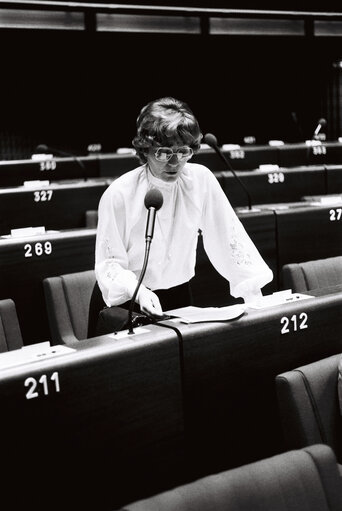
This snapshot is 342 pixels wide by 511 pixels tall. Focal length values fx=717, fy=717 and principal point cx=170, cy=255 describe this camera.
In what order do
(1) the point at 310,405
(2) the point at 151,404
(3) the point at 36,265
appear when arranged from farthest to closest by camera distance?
(3) the point at 36,265
(1) the point at 310,405
(2) the point at 151,404

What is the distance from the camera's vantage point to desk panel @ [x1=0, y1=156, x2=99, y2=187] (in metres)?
6.46

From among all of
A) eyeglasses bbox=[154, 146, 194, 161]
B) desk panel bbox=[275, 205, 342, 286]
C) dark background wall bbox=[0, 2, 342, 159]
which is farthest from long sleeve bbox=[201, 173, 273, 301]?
dark background wall bbox=[0, 2, 342, 159]

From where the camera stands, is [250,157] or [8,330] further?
[250,157]

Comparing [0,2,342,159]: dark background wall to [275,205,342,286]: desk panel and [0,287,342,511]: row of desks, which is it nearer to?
[275,205,342,286]: desk panel

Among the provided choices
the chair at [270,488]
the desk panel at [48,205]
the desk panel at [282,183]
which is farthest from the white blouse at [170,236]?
the desk panel at [282,183]

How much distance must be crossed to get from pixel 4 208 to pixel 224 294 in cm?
147

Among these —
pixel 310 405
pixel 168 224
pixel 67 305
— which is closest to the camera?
pixel 310 405

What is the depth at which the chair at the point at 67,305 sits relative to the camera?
2953mm

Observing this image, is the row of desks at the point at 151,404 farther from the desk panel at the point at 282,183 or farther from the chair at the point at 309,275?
the desk panel at the point at 282,183

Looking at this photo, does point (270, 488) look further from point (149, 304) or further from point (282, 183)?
point (282, 183)

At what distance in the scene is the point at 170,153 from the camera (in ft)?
7.06

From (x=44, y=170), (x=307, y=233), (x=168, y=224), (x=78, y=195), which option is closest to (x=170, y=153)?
(x=168, y=224)

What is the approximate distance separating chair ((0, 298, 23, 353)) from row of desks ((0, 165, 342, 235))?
66.0 inches

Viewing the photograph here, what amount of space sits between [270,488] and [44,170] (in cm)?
580
